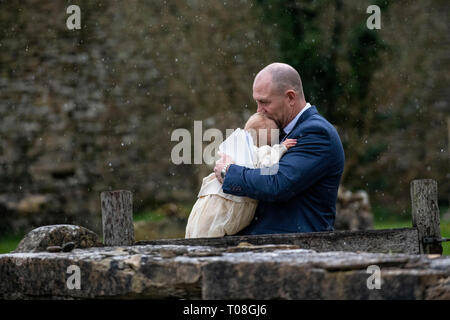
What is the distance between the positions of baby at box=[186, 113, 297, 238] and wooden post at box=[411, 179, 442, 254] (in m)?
1.08

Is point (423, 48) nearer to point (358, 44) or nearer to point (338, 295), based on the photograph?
point (358, 44)

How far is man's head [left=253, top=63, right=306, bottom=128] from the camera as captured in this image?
4.02 m

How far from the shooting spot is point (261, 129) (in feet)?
13.1

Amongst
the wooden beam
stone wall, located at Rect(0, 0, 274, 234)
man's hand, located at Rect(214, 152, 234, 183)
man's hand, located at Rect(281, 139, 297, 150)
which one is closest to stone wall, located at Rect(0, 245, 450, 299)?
the wooden beam

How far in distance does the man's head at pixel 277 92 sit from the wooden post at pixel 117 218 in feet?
2.77

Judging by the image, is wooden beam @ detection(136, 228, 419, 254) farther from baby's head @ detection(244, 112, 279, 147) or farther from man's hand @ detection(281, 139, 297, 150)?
baby's head @ detection(244, 112, 279, 147)

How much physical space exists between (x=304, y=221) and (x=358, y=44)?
8.19 meters

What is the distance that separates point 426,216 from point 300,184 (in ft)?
3.65

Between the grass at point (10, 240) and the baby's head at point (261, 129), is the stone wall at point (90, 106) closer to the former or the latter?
the grass at point (10, 240)

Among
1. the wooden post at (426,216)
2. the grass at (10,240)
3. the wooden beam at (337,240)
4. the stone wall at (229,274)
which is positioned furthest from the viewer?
the grass at (10,240)

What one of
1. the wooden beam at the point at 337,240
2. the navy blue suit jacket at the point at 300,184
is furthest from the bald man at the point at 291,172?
the wooden beam at the point at 337,240

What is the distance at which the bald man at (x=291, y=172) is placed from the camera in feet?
12.1

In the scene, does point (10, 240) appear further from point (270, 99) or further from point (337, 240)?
point (337, 240)
